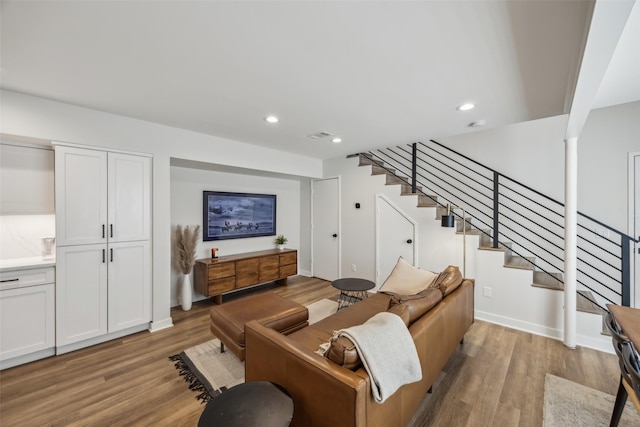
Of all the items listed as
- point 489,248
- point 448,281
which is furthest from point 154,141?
point 489,248

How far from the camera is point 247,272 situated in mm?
4117

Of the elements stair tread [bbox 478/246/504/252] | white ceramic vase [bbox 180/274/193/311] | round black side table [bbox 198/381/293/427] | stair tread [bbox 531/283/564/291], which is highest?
stair tread [bbox 478/246/504/252]

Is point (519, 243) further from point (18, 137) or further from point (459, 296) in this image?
point (18, 137)

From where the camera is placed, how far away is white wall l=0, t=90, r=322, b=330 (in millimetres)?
2305

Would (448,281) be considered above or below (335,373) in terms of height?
above

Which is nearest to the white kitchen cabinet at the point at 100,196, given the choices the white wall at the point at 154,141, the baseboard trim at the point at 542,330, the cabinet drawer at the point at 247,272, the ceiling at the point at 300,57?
the white wall at the point at 154,141

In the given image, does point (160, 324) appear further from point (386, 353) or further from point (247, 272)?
point (386, 353)

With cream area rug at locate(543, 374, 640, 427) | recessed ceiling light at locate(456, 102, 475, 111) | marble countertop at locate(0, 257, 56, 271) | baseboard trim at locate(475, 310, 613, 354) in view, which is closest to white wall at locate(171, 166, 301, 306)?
marble countertop at locate(0, 257, 56, 271)

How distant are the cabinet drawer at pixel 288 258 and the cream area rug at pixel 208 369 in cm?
202

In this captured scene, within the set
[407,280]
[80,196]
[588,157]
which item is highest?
[588,157]

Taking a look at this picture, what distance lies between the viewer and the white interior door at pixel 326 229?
16.5 ft

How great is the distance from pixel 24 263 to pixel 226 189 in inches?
98.8

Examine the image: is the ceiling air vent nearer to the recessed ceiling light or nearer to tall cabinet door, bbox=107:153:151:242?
the recessed ceiling light

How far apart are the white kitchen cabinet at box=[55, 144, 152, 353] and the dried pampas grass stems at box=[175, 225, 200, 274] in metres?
0.60
